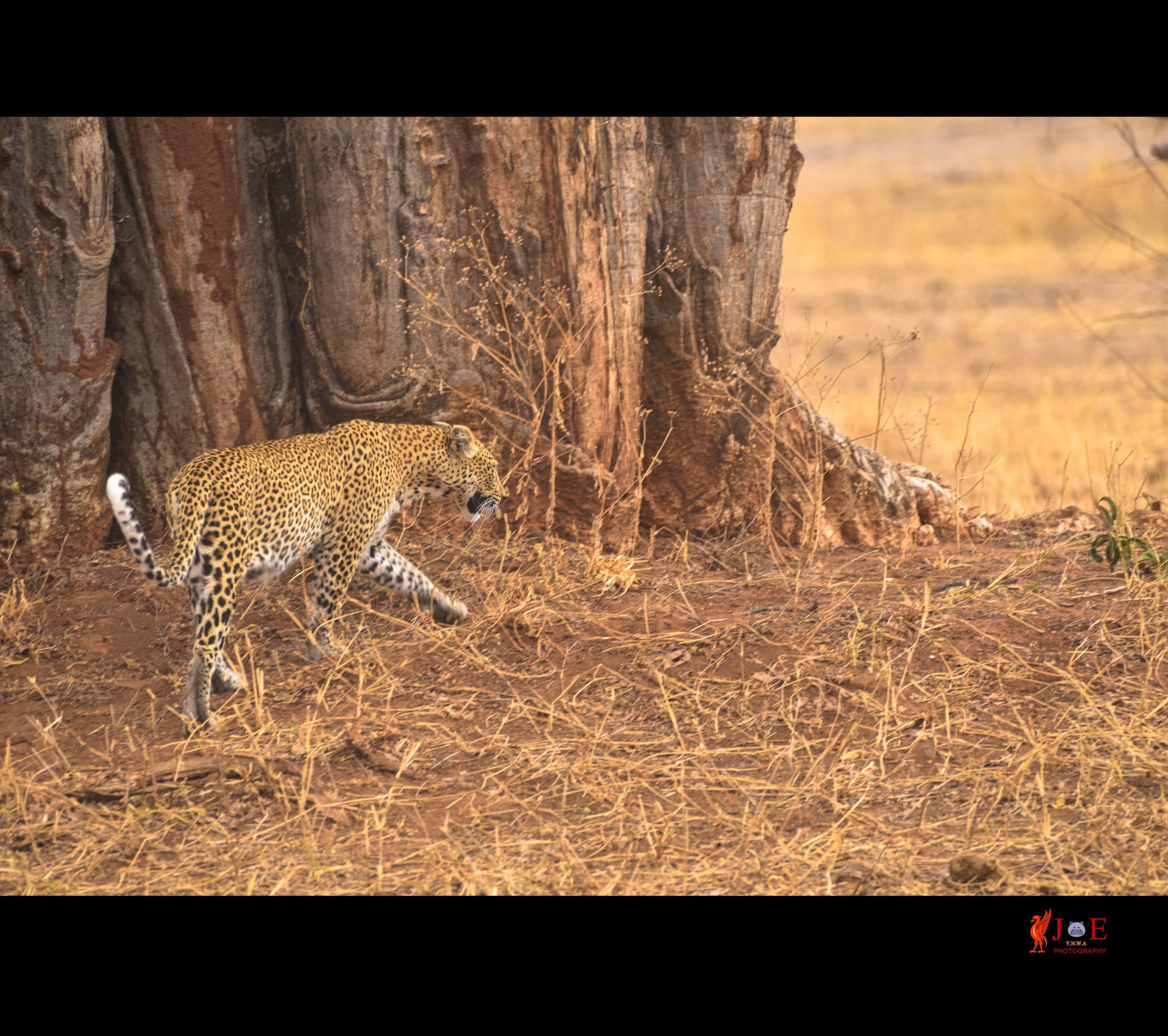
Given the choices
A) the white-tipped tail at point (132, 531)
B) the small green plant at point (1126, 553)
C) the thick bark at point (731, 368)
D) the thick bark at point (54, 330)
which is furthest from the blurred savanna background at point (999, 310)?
the thick bark at point (54, 330)

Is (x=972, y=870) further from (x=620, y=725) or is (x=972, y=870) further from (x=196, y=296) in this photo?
(x=196, y=296)

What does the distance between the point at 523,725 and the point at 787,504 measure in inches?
87.8

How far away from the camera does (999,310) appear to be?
50.6 feet

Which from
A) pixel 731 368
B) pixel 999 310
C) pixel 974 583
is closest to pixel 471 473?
pixel 731 368

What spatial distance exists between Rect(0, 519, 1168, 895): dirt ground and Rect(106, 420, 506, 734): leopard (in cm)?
16

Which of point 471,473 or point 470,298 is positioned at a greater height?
point 470,298

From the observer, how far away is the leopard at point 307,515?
4.38 m

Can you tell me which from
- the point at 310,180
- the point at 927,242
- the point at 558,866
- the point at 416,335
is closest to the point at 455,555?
the point at 416,335

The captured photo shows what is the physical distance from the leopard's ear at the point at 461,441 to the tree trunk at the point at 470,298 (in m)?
0.28

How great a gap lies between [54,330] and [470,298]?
6.03 ft

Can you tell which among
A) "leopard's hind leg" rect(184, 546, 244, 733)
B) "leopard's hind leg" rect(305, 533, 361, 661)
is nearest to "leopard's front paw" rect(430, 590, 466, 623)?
"leopard's hind leg" rect(305, 533, 361, 661)

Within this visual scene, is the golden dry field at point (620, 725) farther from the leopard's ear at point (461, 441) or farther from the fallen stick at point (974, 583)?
the leopard's ear at point (461, 441)
